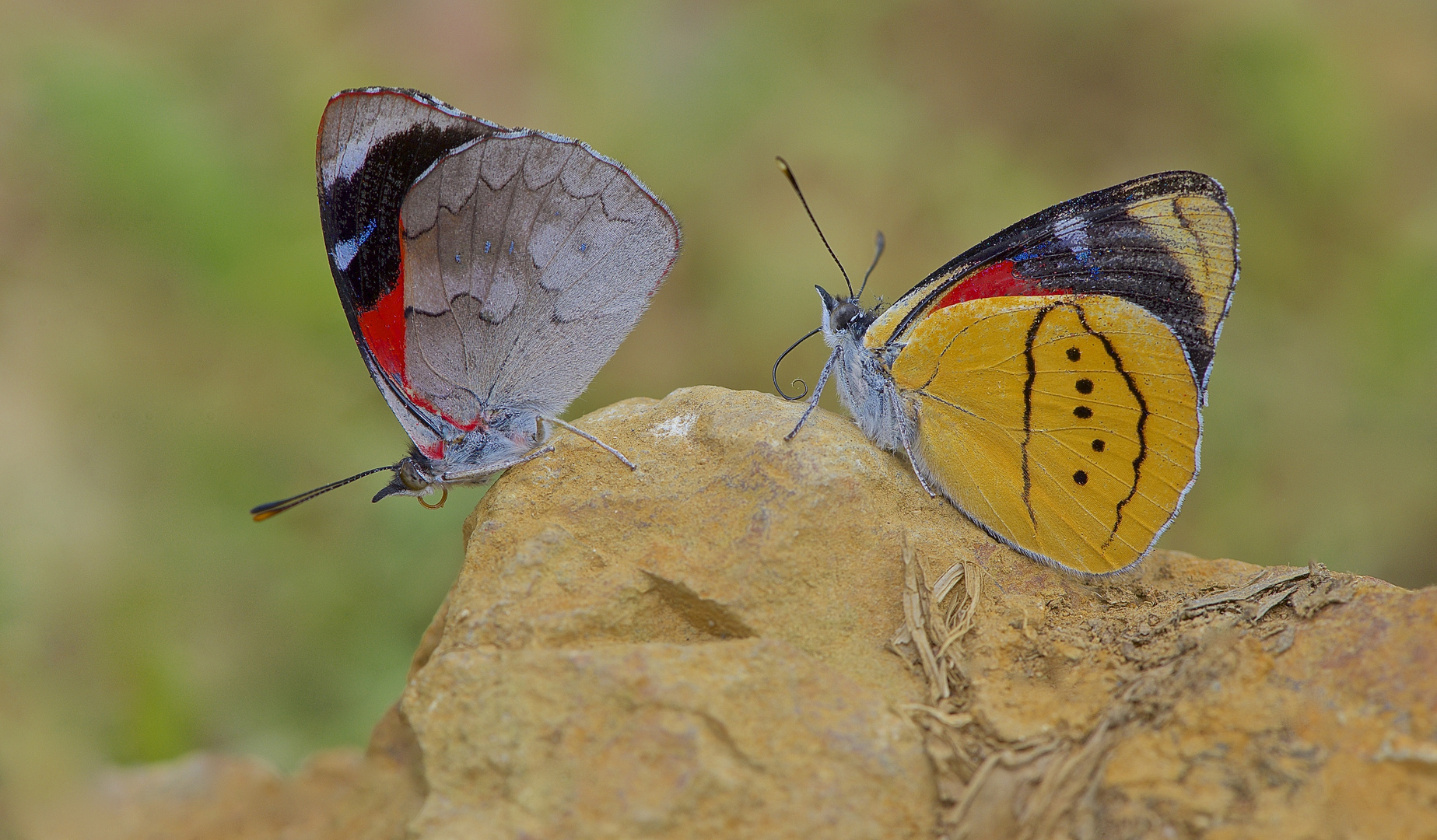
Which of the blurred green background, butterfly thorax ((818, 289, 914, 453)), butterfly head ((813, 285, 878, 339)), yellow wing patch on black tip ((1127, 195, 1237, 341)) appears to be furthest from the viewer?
the blurred green background

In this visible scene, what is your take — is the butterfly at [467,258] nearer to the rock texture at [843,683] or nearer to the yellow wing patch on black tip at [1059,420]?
the rock texture at [843,683]

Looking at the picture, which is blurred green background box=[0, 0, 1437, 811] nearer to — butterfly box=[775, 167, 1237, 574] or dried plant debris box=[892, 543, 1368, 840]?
butterfly box=[775, 167, 1237, 574]

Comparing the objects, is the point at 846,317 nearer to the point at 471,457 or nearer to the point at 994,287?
the point at 994,287

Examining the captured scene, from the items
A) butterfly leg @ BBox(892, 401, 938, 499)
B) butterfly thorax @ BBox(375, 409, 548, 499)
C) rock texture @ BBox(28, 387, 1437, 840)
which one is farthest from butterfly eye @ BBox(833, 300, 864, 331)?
butterfly thorax @ BBox(375, 409, 548, 499)

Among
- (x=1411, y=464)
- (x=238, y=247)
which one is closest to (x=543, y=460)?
(x=238, y=247)

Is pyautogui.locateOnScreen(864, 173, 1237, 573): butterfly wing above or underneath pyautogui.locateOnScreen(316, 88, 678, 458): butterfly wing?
above

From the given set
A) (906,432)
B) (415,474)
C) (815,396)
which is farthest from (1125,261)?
(415,474)
